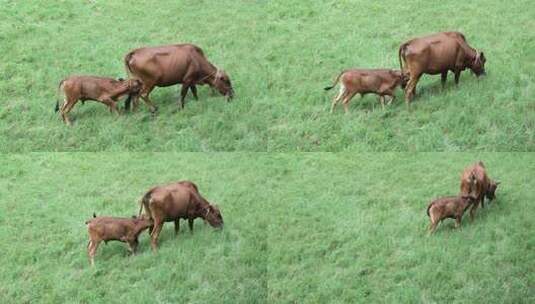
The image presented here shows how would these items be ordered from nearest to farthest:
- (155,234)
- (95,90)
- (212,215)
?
(155,234)
(212,215)
(95,90)

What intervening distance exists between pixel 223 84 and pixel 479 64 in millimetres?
1882

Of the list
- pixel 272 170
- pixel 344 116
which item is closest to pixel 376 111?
pixel 344 116

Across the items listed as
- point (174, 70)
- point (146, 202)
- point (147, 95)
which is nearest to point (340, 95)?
point (174, 70)

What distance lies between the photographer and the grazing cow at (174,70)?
24.0ft

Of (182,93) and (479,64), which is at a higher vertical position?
(479,64)

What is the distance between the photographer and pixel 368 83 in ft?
23.7

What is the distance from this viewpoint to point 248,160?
23.8 feet

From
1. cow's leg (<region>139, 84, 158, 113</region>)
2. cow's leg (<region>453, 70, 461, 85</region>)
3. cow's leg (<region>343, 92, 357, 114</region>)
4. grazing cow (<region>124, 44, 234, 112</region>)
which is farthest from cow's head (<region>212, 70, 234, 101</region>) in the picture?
cow's leg (<region>453, 70, 461, 85</region>)

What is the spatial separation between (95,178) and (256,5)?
2058 mm

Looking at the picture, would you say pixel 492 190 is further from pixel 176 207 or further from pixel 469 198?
pixel 176 207

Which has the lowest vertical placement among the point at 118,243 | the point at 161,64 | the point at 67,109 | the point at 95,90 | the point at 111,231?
the point at 118,243

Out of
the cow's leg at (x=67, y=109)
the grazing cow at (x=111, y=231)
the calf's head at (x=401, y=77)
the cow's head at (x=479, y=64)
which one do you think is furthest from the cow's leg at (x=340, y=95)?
the cow's leg at (x=67, y=109)

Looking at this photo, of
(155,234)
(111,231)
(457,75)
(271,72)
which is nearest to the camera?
(111,231)

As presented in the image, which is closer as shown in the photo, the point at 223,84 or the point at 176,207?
the point at 176,207
